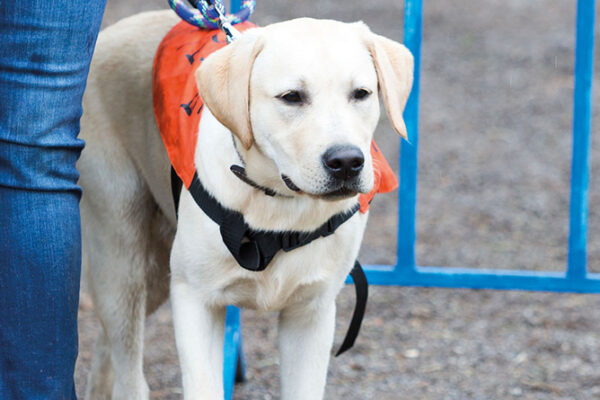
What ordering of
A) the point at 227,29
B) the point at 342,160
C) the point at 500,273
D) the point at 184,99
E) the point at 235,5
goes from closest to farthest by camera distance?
1. the point at 342,160
2. the point at 227,29
3. the point at 184,99
4. the point at 235,5
5. the point at 500,273

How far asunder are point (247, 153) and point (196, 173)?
212 millimetres

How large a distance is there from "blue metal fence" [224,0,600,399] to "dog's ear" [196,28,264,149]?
1089 mm

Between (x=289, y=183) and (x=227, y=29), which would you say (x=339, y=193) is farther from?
(x=227, y=29)

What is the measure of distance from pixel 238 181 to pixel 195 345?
47 centimetres

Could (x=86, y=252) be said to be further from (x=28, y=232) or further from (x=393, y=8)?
(x=393, y=8)

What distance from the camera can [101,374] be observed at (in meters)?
3.42

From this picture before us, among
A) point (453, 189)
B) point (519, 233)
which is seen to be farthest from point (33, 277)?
point (453, 189)

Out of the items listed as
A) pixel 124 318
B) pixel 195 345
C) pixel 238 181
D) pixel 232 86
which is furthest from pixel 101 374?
pixel 232 86

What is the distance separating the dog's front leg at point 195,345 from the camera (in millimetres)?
2520

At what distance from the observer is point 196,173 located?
2.54 metres

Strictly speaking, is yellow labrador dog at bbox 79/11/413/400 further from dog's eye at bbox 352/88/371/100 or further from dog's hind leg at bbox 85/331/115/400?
dog's hind leg at bbox 85/331/115/400

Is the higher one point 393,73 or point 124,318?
point 393,73

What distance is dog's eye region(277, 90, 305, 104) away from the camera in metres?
2.25

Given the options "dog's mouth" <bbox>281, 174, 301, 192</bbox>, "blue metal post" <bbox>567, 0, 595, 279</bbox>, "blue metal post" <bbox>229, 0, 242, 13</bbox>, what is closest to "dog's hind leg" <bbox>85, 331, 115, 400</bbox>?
"blue metal post" <bbox>229, 0, 242, 13</bbox>
